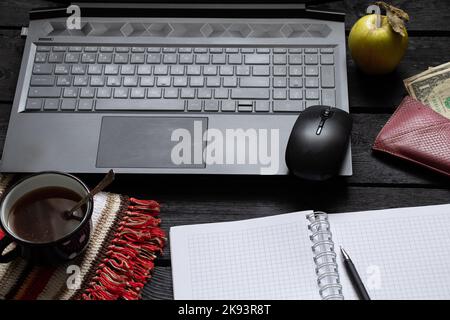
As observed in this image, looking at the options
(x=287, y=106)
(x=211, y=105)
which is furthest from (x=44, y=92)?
(x=287, y=106)

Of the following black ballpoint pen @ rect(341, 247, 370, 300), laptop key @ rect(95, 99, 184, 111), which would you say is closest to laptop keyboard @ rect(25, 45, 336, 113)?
laptop key @ rect(95, 99, 184, 111)

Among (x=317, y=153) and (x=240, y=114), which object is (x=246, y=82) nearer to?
(x=240, y=114)

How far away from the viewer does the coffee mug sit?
67 cm

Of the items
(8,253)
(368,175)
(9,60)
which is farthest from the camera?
(9,60)

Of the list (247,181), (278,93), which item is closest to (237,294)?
(247,181)

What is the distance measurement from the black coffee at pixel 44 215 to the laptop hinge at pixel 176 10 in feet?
1.01

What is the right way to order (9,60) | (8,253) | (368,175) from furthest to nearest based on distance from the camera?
(9,60) < (368,175) < (8,253)

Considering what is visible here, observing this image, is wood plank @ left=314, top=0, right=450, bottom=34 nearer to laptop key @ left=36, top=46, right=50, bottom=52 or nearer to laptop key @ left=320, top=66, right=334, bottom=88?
laptop key @ left=320, top=66, right=334, bottom=88

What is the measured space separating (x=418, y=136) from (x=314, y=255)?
0.71 ft

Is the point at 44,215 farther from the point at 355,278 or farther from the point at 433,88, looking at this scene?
the point at 433,88

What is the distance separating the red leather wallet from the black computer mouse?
73 mm

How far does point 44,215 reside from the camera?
2.28ft

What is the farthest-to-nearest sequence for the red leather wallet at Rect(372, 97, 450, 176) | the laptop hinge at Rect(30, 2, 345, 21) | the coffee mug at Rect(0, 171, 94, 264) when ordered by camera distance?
1. the laptop hinge at Rect(30, 2, 345, 21)
2. the red leather wallet at Rect(372, 97, 450, 176)
3. the coffee mug at Rect(0, 171, 94, 264)

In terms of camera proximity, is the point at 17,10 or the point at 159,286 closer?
the point at 159,286
